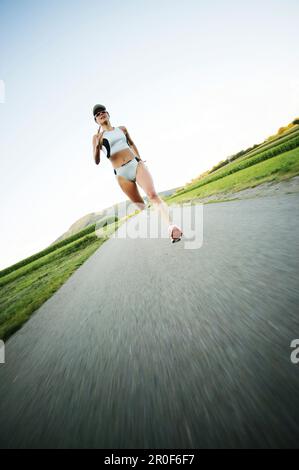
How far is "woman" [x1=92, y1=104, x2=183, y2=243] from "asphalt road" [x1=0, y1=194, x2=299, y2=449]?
1494 mm

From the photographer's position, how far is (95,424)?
1.04m

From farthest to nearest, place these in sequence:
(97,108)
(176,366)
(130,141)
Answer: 1. (130,141)
2. (97,108)
3. (176,366)

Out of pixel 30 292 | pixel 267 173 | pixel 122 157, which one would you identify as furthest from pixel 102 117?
pixel 267 173

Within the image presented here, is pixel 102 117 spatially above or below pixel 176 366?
above

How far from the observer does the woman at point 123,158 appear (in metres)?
3.73

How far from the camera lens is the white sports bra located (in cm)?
373

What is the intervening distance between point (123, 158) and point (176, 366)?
136 inches

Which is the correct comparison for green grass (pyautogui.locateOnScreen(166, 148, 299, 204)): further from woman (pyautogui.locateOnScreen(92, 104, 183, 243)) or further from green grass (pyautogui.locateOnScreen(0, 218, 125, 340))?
green grass (pyautogui.locateOnScreen(0, 218, 125, 340))

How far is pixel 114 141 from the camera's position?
3.76 meters
